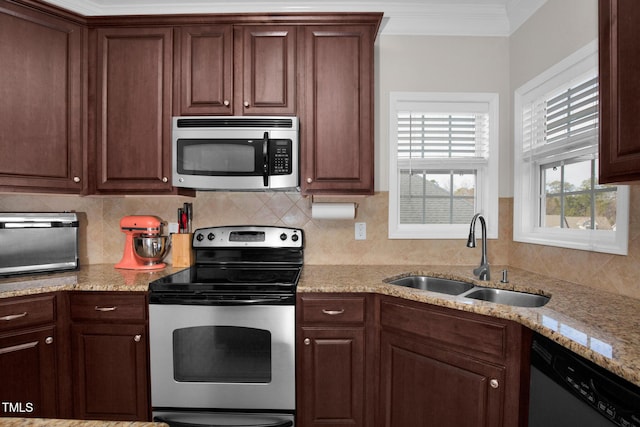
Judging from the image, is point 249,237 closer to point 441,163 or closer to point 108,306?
point 108,306

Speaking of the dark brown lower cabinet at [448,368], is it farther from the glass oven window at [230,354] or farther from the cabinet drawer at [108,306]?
the cabinet drawer at [108,306]

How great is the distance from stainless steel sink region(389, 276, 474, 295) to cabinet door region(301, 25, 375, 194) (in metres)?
0.60

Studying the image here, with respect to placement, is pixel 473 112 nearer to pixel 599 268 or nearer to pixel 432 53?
pixel 432 53

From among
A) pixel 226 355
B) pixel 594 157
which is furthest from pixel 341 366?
pixel 594 157

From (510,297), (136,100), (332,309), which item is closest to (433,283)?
(510,297)

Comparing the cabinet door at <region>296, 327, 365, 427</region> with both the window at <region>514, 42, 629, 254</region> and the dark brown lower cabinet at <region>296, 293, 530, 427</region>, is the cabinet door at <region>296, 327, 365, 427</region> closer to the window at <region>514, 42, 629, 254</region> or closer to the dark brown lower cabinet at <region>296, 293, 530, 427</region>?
the dark brown lower cabinet at <region>296, 293, 530, 427</region>

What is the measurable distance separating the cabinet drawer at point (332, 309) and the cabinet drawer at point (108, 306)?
2.73 ft

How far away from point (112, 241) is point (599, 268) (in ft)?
9.56

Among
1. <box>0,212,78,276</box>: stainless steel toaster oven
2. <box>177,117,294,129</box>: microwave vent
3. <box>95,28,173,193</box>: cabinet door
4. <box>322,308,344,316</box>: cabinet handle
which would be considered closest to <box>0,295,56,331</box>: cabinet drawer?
<box>0,212,78,276</box>: stainless steel toaster oven

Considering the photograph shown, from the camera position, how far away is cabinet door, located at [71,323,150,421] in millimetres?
1735

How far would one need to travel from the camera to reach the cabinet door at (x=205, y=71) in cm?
201

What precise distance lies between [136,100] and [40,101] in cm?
50

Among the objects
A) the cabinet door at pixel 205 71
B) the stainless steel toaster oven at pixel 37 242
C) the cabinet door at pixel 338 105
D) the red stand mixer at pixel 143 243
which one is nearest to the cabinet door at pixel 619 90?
the cabinet door at pixel 338 105

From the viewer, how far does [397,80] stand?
2.33 metres
